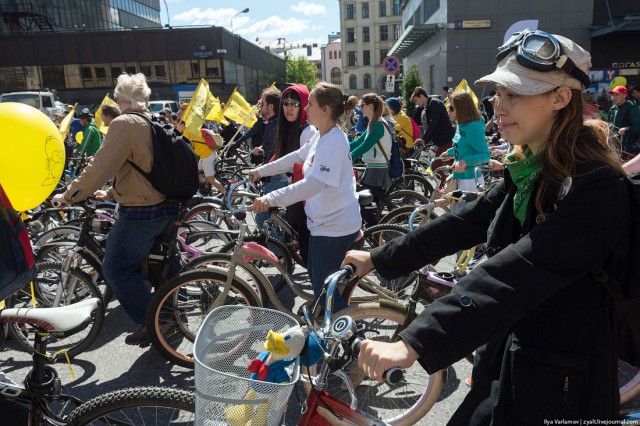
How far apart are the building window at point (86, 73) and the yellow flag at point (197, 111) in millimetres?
39850

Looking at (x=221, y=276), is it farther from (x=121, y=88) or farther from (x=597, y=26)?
(x=597, y=26)

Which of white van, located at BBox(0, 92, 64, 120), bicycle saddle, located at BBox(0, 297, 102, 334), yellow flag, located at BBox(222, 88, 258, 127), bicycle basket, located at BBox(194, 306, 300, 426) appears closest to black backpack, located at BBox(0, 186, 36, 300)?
bicycle saddle, located at BBox(0, 297, 102, 334)

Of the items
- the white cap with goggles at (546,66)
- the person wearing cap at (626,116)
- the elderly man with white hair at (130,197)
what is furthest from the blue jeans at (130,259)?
the person wearing cap at (626,116)

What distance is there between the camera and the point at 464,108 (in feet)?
18.4

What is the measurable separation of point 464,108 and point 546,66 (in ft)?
14.2

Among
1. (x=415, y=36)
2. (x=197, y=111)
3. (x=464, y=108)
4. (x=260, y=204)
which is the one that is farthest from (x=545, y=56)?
(x=415, y=36)

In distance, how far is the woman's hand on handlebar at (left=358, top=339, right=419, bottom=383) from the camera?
1315 mm

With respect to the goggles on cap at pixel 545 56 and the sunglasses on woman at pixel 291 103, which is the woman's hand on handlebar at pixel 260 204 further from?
the goggles on cap at pixel 545 56

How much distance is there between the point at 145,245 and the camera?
379cm

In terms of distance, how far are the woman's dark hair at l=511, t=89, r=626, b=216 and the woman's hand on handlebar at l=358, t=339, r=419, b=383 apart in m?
0.59

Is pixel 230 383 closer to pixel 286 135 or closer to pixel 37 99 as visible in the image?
pixel 286 135

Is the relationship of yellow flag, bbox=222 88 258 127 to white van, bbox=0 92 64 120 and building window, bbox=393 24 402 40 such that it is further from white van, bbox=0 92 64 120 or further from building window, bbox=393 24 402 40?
building window, bbox=393 24 402 40

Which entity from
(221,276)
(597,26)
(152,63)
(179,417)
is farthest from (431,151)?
(152,63)

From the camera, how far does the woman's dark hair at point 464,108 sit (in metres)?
5.55
